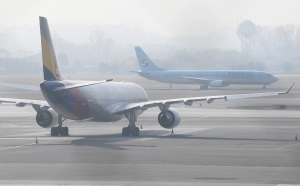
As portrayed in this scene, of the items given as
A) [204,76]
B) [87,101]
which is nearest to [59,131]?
[87,101]

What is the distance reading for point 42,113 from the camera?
44.0m

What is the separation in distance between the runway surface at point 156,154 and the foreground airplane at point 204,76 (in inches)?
2612

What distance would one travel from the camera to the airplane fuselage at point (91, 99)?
3828 cm

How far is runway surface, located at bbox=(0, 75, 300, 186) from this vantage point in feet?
77.6

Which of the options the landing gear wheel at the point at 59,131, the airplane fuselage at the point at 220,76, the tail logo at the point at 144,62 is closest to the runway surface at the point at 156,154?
the landing gear wheel at the point at 59,131

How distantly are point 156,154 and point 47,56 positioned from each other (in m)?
11.3

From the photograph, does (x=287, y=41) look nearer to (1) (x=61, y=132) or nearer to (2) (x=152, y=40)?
(2) (x=152, y=40)

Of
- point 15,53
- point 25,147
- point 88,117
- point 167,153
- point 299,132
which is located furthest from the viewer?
point 15,53

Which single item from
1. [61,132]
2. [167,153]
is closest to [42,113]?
[61,132]

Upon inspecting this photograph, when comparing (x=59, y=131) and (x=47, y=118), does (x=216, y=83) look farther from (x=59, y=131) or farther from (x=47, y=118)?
(x=59, y=131)

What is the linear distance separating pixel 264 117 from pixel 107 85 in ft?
70.0

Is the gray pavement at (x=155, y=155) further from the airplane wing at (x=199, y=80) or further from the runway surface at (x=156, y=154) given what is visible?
the airplane wing at (x=199, y=80)

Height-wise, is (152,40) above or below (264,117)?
above

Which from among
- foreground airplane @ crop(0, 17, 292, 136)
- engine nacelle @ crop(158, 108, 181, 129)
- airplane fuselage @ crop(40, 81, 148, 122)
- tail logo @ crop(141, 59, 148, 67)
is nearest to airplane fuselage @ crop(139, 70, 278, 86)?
tail logo @ crop(141, 59, 148, 67)
